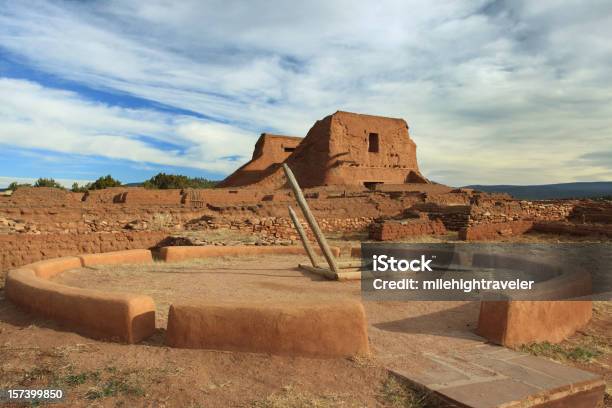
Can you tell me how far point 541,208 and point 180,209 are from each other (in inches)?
604

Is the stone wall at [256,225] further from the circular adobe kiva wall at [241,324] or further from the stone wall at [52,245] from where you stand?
the circular adobe kiva wall at [241,324]

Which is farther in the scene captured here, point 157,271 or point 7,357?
point 157,271

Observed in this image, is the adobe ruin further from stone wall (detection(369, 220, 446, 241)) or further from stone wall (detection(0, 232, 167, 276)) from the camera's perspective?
stone wall (detection(0, 232, 167, 276))

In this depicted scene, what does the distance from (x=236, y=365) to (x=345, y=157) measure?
26.3m

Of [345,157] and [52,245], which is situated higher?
[345,157]

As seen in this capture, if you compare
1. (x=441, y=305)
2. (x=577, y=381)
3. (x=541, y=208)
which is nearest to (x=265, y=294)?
(x=441, y=305)

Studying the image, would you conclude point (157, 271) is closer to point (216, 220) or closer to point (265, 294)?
point (265, 294)

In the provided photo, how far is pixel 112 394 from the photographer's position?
117 inches

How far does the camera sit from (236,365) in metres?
3.48

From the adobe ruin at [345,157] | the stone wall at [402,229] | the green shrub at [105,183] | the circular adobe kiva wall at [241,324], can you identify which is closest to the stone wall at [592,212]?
the stone wall at [402,229]

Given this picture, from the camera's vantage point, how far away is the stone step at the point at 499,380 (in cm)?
297

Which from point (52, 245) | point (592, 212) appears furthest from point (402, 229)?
point (592, 212)

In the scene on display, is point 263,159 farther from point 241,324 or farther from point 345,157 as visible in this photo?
point 241,324

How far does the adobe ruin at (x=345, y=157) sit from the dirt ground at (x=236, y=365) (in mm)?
21969
